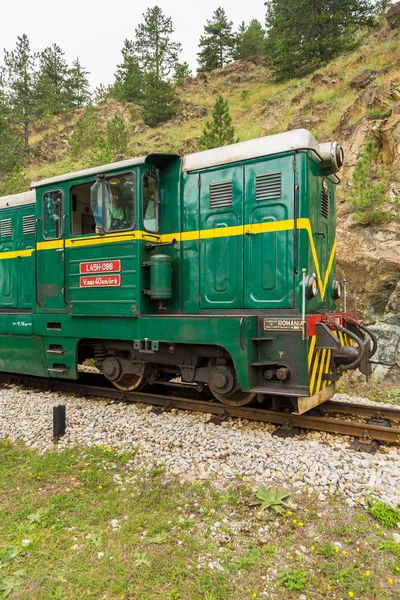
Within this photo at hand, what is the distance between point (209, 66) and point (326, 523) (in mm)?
45911

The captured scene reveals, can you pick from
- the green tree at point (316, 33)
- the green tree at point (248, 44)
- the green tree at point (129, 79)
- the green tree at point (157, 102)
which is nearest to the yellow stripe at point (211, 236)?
the green tree at point (316, 33)

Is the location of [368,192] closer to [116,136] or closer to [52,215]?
[52,215]

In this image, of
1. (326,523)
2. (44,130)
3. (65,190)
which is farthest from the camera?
(44,130)

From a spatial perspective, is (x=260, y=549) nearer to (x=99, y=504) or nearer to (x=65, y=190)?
(x=99, y=504)

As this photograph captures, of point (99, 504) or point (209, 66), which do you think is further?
point (209, 66)

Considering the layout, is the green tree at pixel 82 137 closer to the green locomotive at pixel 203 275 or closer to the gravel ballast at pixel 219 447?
the green locomotive at pixel 203 275

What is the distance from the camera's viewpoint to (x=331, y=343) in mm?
4668

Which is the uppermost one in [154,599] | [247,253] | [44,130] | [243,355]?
[44,130]

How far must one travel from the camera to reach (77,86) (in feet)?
138

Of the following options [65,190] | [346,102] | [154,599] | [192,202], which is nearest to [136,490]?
[154,599]

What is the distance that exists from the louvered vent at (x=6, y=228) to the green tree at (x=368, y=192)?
844cm

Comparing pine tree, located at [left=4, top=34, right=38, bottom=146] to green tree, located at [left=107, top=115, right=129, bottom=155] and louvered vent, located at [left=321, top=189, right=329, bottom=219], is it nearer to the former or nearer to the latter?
green tree, located at [left=107, top=115, right=129, bottom=155]

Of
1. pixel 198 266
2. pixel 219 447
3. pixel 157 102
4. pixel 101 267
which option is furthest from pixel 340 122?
pixel 157 102

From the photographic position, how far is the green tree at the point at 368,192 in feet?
33.8
